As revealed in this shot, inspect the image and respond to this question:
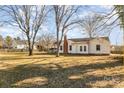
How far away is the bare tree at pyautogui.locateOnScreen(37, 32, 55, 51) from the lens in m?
7.86

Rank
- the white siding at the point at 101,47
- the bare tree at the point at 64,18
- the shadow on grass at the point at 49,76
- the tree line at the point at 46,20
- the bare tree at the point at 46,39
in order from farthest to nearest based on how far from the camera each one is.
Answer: the white siding at the point at 101,47 < the bare tree at the point at 64,18 < the bare tree at the point at 46,39 < the tree line at the point at 46,20 < the shadow on grass at the point at 49,76

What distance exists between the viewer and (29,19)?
27.9 ft

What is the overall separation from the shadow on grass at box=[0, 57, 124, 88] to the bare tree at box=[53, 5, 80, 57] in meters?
1.22

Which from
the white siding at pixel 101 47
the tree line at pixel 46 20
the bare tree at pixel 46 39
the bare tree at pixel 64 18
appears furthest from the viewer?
the white siding at pixel 101 47

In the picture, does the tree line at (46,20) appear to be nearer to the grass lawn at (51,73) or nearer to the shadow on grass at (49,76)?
the grass lawn at (51,73)

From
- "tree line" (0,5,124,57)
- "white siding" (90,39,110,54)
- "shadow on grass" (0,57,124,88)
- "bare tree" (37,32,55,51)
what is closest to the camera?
"shadow on grass" (0,57,124,88)

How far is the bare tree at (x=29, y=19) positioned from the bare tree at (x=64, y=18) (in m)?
0.52

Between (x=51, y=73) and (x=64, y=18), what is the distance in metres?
2.71

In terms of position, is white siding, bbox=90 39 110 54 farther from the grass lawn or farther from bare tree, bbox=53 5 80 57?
bare tree, bbox=53 5 80 57

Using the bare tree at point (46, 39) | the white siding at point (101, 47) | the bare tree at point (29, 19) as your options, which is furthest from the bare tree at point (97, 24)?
the white siding at point (101, 47)

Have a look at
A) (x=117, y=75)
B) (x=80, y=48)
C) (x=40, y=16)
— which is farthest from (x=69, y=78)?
(x=80, y=48)

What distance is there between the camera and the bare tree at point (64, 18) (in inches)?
320

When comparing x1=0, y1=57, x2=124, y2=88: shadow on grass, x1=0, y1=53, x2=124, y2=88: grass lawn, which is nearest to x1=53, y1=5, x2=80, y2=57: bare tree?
x1=0, y1=53, x2=124, y2=88: grass lawn

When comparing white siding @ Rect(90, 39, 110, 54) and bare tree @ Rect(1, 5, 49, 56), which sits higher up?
bare tree @ Rect(1, 5, 49, 56)
